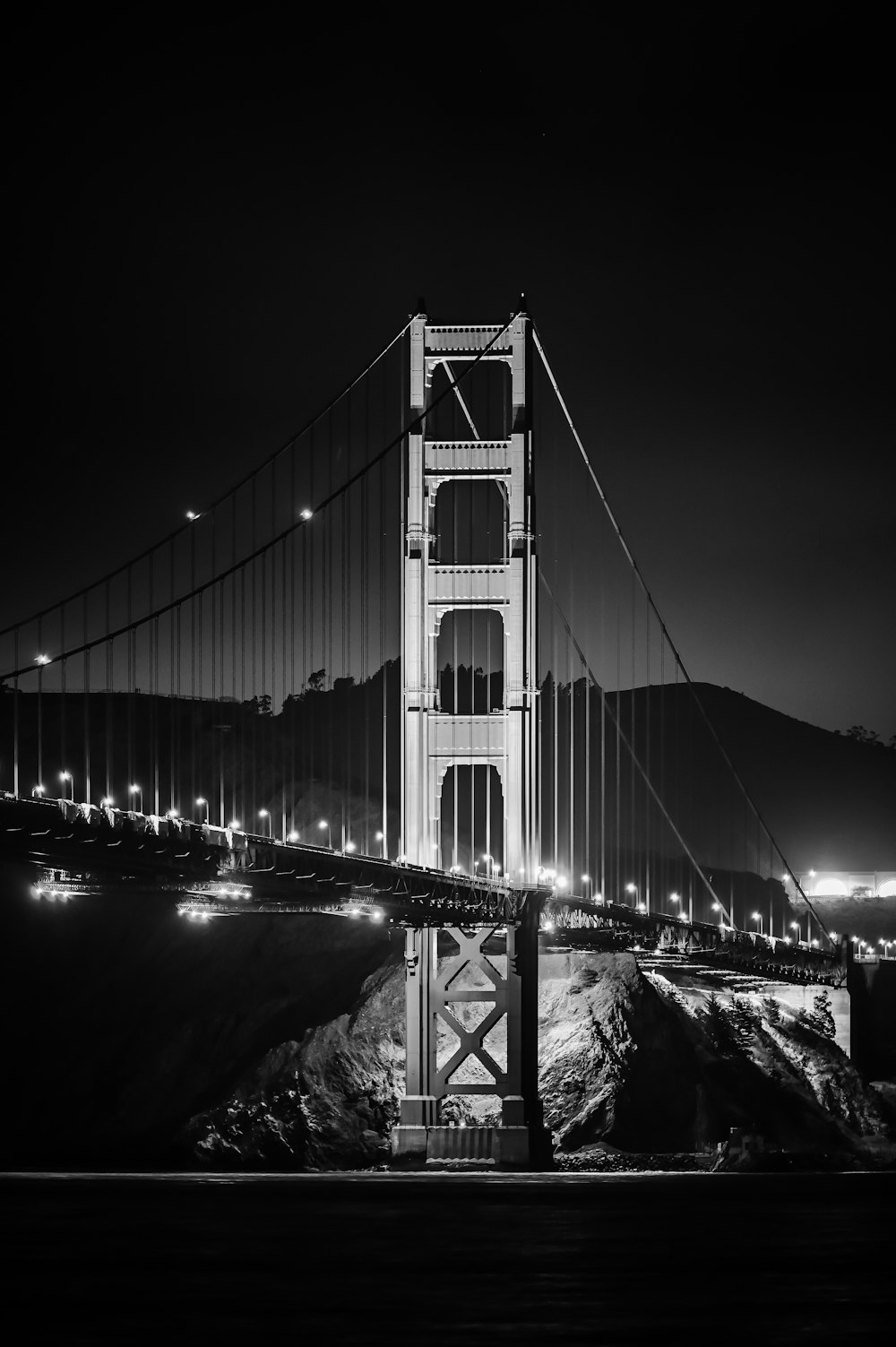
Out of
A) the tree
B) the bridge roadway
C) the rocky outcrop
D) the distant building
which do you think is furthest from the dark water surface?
the distant building

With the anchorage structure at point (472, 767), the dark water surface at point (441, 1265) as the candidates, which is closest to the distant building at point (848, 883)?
the anchorage structure at point (472, 767)

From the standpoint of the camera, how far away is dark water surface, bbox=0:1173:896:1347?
24.8m

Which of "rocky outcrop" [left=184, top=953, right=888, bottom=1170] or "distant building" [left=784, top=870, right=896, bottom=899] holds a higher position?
"distant building" [left=784, top=870, right=896, bottom=899]

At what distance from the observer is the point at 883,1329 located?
24.7 m

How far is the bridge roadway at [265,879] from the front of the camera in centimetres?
5184

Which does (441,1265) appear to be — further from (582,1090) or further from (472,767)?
(582,1090)

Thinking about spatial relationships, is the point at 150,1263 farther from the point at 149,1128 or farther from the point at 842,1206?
the point at 149,1128

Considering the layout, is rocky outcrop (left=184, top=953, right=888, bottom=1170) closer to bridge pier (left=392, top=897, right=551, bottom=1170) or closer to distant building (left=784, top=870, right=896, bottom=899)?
bridge pier (left=392, top=897, right=551, bottom=1170)

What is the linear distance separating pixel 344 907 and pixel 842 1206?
2512 centimetres

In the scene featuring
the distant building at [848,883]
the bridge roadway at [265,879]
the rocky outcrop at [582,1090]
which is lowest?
the rocky outcrop at [582,1090]

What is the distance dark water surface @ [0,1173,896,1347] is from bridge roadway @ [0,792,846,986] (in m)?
8.11

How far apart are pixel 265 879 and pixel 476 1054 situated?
8.48 m

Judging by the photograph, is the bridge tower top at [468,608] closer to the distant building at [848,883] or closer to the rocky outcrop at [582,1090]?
the rocky outcrop at [582,1090]

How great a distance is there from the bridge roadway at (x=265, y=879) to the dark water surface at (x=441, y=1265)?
8.11 meters
